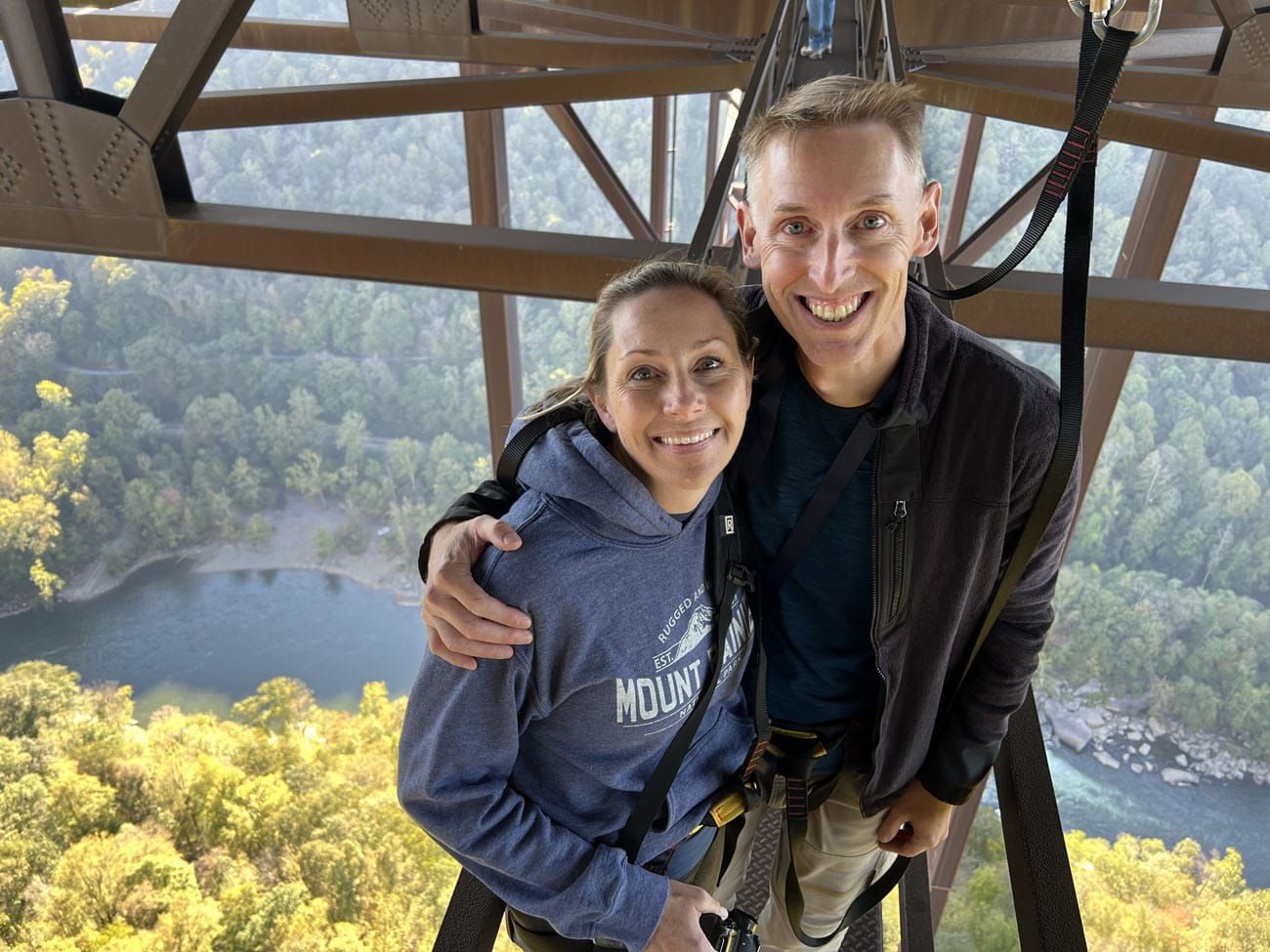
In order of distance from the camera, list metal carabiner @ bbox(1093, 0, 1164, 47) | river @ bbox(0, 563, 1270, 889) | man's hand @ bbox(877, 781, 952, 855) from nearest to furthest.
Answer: metal carabiner @ bbox(1093, 0, 1164, 47), man's hand @ bbox(877, 781, 952, 855), river @ bbox(0, 563, 1270, 889)

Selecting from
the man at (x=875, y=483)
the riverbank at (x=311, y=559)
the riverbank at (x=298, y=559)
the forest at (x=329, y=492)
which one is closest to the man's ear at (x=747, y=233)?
the man at (x=875, y=483)

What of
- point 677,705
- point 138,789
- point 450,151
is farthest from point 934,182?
point 450,151

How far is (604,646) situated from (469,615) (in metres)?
0.18

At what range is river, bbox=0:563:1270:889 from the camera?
21.2 meters

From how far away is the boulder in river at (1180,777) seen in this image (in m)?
21.9

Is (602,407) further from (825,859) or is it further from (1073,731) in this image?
(1073,731)

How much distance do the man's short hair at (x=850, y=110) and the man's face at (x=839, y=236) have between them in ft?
0.04

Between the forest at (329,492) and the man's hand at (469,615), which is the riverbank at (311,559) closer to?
the forest at (329,492)

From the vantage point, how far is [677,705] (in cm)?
137

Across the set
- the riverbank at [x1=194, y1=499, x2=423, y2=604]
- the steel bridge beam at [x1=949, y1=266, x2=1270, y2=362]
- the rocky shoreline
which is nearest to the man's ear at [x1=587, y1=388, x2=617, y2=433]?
the steel bridge beam at [x1=949, y1=266, x2=1270, y2=362]

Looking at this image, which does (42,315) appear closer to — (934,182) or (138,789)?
(138,789)

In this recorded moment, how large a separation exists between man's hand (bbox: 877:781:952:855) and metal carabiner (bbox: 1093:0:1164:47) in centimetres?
112

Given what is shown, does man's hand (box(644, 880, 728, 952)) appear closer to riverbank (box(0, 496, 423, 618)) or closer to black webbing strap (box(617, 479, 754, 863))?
black webbing strap (box(617, 479, 754, 863))

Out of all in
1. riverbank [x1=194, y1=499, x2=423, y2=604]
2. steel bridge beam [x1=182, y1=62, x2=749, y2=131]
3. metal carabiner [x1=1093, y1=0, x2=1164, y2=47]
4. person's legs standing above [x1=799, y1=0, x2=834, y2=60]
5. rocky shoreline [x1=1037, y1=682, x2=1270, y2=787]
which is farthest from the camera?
riverbank [x1=194, y1=499, x2=423, y2=604]
